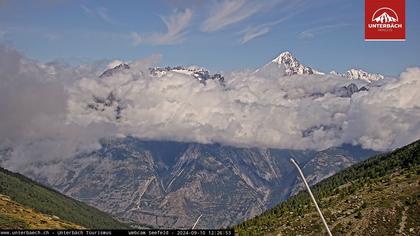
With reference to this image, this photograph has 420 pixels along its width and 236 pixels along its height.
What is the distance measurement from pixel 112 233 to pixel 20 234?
7.71 meters

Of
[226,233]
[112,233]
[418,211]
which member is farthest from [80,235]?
[418,211]

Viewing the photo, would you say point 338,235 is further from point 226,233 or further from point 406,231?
point 226,233

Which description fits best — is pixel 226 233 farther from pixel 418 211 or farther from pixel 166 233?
pixel 418 211

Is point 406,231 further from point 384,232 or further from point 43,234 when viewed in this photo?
point 43,234

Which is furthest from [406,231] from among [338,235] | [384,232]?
[338,235]

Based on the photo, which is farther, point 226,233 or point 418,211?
point 418,211

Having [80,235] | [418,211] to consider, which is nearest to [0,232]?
[80,235]

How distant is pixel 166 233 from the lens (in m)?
45.2

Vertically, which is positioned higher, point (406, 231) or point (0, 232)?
point (0, 232)

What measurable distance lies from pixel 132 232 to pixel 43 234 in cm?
725

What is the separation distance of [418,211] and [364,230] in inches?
871

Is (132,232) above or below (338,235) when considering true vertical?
above

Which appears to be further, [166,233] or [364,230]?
[364,230]

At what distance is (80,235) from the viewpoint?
145ft
